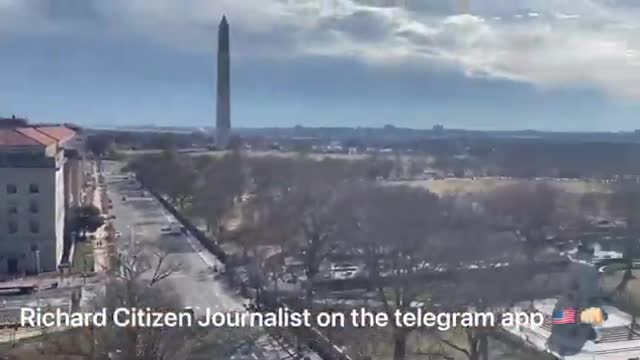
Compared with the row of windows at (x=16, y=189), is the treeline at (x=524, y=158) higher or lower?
higher

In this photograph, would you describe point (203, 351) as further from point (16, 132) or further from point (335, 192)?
point (16, 132)

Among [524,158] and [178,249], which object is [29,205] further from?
[524,158]

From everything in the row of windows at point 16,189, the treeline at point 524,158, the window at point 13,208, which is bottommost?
the window at point 13,208

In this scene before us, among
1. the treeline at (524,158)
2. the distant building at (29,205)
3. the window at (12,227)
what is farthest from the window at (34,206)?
the treeline at (524,158)

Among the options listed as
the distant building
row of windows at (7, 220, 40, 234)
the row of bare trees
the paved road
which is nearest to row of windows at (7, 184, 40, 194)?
the distant building

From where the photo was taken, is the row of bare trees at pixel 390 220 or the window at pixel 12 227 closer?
the row of bare trees at pixel 390 220

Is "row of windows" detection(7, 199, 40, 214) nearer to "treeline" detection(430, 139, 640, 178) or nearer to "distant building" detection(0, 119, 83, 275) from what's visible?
"distant building" detection(0, 119, 83, 275)

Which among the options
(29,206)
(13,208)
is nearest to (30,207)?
(29,206)

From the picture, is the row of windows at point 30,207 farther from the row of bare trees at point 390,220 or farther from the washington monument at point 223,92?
the washington monument at point 223,92
